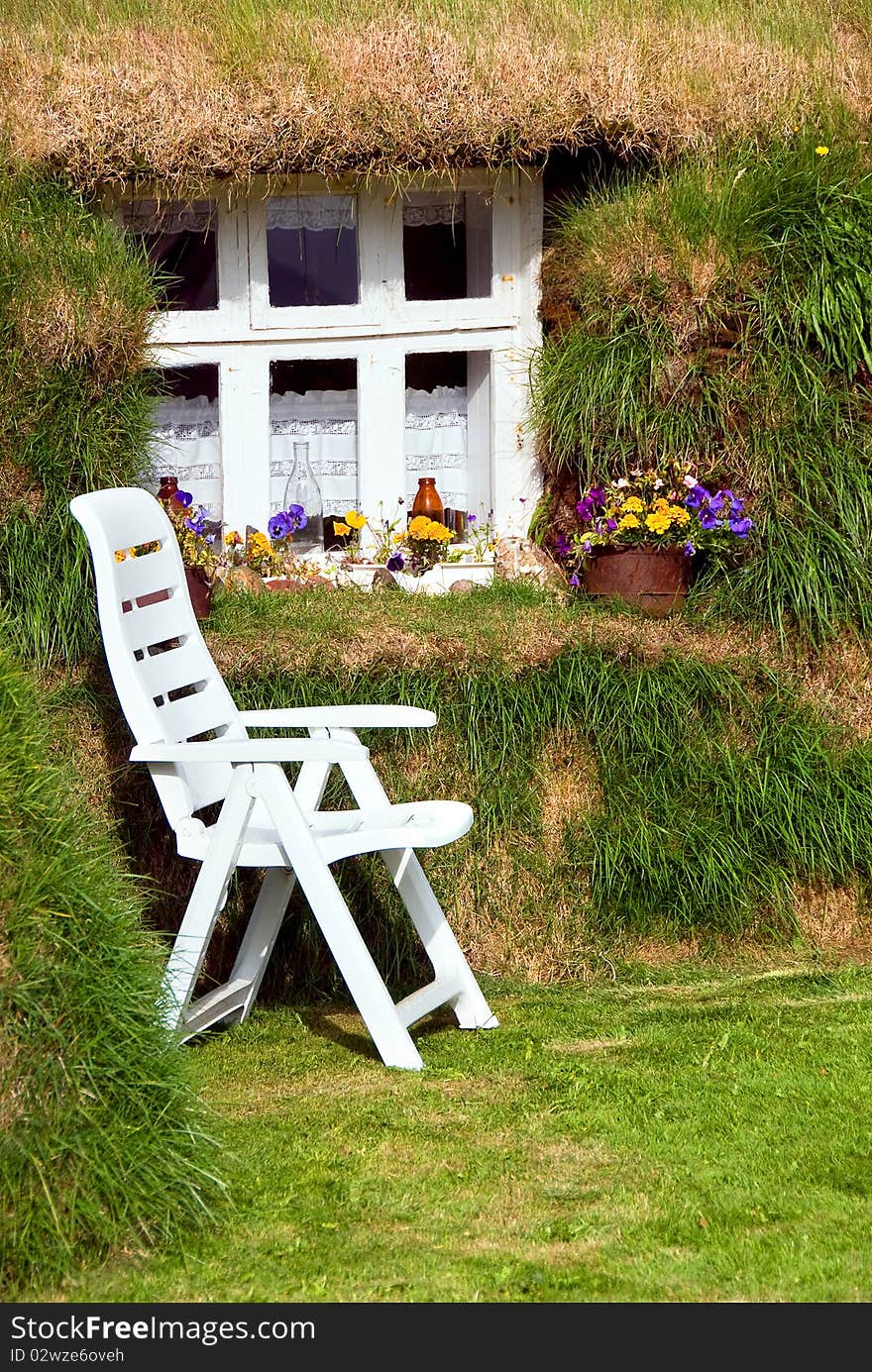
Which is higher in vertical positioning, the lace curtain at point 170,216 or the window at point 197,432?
the lace curtain at point 170,216

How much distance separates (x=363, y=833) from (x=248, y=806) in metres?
0.31

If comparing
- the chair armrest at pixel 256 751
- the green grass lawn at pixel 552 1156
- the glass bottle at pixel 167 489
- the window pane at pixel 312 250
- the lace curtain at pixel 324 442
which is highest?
the window pane at pixel 312 250

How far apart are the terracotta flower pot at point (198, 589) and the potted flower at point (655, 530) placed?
4.63ft

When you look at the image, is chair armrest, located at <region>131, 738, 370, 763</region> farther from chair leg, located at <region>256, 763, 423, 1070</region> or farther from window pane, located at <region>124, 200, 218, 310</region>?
window pane, located at <region>124, 200, 218, 310</region>

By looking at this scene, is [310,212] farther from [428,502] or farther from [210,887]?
[210,887]

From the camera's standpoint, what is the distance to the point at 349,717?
164 inches

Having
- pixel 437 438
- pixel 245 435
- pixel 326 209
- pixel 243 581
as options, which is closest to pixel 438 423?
pixel 437 438

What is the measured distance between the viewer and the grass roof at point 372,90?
18.0 feet

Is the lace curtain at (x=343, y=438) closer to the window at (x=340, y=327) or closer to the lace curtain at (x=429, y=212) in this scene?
the window at (x=340, y=327)

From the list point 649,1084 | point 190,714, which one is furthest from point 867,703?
point 190,714

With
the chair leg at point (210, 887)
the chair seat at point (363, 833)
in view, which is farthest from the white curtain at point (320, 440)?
the chair leg at point (210, 887)

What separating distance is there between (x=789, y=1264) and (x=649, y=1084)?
98 centimetres

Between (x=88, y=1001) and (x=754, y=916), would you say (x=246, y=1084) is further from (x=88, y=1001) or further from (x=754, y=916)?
(x=754, y=916)

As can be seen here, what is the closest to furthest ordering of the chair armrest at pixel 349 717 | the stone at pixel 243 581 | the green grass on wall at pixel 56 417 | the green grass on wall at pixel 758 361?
the chair armrest at pixel 349 717, the green grass on wall at pixel 56 417, the green grass on wall at pixel 758 361, the stone at pixel 243 581
